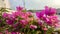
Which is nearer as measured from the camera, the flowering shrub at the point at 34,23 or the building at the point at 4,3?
the flowering shrub at the point at 34,23

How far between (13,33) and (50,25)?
22cm

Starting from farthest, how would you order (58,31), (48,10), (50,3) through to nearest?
(50,3)
(58,31)
(48,10)

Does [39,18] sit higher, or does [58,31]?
[39,18]

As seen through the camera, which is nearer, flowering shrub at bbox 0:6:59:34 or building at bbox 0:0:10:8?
flowering shrub at bbox 0:6:59:34

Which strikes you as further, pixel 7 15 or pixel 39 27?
pixel 7 15

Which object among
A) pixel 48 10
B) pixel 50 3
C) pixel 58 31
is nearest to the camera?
pixel 48 10

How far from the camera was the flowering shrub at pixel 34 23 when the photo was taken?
91 centimetres

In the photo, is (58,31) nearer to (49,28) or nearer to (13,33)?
(49,28)

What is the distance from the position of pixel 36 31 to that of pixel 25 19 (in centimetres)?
10

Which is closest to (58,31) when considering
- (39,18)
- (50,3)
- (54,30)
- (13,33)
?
(54,30)

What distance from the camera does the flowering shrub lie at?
0.91m

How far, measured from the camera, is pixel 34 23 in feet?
3.10

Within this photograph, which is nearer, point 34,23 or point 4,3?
point 34,23

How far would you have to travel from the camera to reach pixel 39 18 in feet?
3.03
